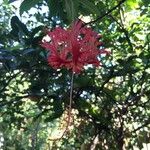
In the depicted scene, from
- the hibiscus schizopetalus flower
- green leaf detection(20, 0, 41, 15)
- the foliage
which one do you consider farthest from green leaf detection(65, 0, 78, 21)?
the foliage

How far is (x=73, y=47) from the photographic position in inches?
52.7

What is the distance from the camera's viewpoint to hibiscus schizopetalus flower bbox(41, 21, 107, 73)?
132 cm

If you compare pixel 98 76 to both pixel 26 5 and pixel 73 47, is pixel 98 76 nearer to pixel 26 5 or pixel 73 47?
pixel 26 5

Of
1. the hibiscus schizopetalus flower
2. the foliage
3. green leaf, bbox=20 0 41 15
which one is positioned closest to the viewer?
the hibiscus schizopetalus flower

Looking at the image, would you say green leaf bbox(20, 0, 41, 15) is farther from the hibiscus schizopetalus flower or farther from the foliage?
the foliage

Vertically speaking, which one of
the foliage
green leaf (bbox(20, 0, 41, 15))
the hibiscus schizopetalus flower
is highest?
the foliage

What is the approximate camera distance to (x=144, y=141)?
173 inches

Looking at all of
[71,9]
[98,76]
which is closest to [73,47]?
[71,9]

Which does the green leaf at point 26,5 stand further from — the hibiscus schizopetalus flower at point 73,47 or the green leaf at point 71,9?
the hibiscus schizopetalus flower at point 73,47

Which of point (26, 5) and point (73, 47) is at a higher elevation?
point (26, 5)

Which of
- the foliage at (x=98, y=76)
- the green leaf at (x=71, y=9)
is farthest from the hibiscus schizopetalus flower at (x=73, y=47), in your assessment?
the foliage at (x=98, y=76)

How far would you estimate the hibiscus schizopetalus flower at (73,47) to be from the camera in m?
1.32

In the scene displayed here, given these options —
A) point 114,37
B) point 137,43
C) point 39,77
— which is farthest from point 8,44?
point 137,43

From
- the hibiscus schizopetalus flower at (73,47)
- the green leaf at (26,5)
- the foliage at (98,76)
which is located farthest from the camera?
the foliage at (98,76)
